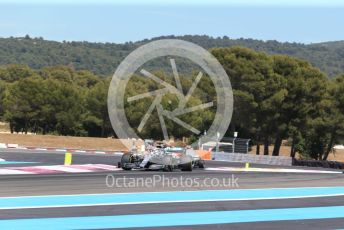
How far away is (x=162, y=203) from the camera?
13.0 meters

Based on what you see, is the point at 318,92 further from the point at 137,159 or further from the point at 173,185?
the point at 173,185

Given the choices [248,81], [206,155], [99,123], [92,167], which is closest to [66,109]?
[99,123]

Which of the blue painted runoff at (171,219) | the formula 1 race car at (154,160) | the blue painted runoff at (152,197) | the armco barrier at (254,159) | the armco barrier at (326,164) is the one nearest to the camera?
the blue painted runoff at (171,219)

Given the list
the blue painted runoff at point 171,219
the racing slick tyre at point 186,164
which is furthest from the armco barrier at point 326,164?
the blue painted runoff at point 171,219

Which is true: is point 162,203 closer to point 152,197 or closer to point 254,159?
point 152,197

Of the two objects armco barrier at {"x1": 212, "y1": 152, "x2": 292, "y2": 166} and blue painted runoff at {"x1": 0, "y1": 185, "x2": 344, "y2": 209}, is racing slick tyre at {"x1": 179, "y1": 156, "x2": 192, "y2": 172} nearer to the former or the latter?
blue painted runoff at {"x1": 0, "y1": 185, "x2": 344, "y2": 209}

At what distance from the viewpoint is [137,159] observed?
74.3 ft

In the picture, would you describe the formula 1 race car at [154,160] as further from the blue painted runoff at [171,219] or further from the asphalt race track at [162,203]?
the blue painted runoff at [171,219]

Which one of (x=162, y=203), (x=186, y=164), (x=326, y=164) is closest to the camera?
(x=162, y=203)

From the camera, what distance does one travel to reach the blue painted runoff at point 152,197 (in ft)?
40.4

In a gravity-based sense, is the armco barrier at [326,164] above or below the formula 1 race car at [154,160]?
below

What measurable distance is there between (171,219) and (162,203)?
7.77 feet

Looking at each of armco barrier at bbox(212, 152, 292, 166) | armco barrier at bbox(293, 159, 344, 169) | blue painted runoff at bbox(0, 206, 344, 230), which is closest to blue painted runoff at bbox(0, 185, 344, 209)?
blue painted runoff at bbox(0, 206, 344, 230)

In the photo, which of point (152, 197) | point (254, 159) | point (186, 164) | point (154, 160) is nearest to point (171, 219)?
point (152, 197)
